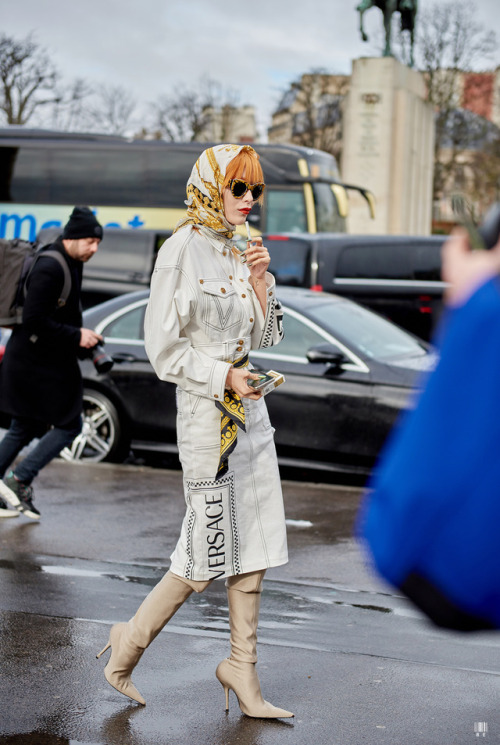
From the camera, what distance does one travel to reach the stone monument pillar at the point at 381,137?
1091 inches

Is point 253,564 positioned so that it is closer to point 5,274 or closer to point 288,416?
point 5,274

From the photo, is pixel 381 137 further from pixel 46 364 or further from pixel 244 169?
pixel 244 169

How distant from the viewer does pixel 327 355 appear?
8164mm

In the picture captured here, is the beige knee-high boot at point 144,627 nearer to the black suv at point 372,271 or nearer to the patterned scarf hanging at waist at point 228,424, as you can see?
the patterned scarf hanging at waist at point 228,424

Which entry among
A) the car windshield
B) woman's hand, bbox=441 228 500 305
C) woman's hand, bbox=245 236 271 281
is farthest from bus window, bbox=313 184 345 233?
woman's hand, bbox=441 228 500 305

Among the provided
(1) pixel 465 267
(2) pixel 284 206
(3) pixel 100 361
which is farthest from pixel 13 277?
(2) pixel 284 206

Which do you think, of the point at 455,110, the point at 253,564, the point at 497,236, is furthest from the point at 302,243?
the point at 455,110

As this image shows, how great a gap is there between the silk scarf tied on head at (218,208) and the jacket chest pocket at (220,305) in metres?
0.19

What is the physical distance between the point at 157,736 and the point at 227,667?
0.33 meters

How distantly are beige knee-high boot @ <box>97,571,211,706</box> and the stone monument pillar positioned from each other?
24.7 metres

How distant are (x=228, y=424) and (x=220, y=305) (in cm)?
40

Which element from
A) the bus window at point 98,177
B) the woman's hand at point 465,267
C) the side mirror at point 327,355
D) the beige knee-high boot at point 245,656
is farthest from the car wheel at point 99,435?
the bus window at point 98,177

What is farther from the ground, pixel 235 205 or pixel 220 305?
pixel 235 205

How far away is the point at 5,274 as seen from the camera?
20.5 ft
